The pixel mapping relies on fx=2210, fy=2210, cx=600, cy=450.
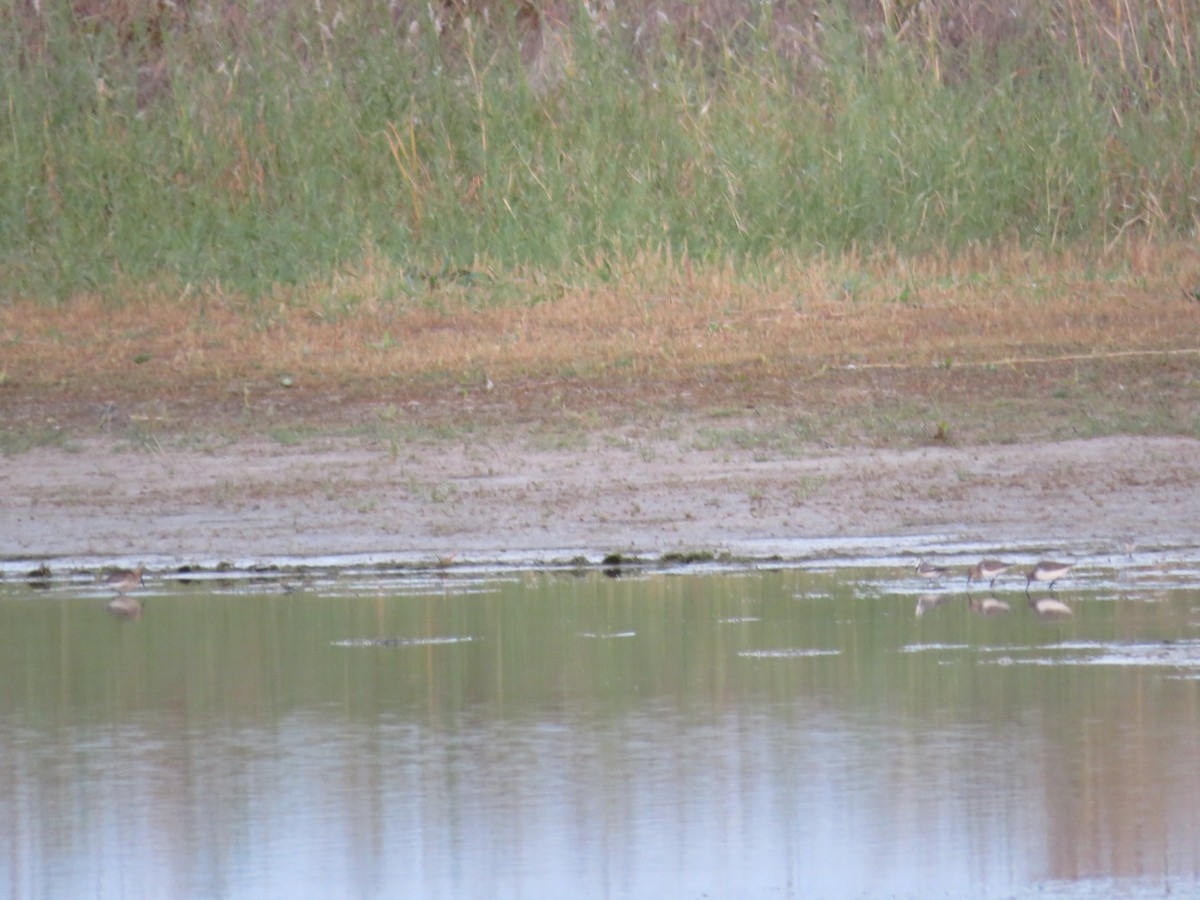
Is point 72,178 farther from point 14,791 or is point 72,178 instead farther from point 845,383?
point 14,791

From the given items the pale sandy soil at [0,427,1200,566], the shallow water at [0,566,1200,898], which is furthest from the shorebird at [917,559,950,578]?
the pale sandy soil at [0,427,1200,566]

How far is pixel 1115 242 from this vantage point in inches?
527

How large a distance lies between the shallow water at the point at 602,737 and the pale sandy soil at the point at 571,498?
60cm

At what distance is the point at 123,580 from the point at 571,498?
74.8 inches

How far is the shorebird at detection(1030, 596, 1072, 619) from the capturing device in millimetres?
5941

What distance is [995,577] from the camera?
21.1 ft

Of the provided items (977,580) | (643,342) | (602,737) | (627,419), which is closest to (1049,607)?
(977,580)

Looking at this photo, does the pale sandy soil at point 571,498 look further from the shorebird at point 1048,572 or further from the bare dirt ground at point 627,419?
the shorebird at point 1048,572

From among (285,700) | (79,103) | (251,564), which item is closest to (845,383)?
(251,564)

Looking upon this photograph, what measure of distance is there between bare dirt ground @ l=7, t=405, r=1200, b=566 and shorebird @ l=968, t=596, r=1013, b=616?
972mm

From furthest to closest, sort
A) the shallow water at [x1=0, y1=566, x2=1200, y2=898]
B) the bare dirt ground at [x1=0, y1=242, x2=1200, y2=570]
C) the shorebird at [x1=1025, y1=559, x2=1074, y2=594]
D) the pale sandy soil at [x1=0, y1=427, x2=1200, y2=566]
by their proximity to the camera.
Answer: the bare dirt ground at [x1=0, y1=242, x2=1200, y2=570] < the pale sandy soil at [x1=0, y1=427, x2=1200, y2=566] < the shorebird at [x1=1025, y1=559, x2=1074, y2=594] < the shallow water at [x1=0, y1=566, x2=1200, y2=898]

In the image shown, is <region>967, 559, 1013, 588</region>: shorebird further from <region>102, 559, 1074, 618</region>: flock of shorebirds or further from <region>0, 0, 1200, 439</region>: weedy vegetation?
<region>0, 0, 1200, 439</region>: weedy vegetation

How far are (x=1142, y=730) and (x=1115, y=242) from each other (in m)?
9.27

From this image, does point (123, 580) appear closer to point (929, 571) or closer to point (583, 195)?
point (929, 571)
